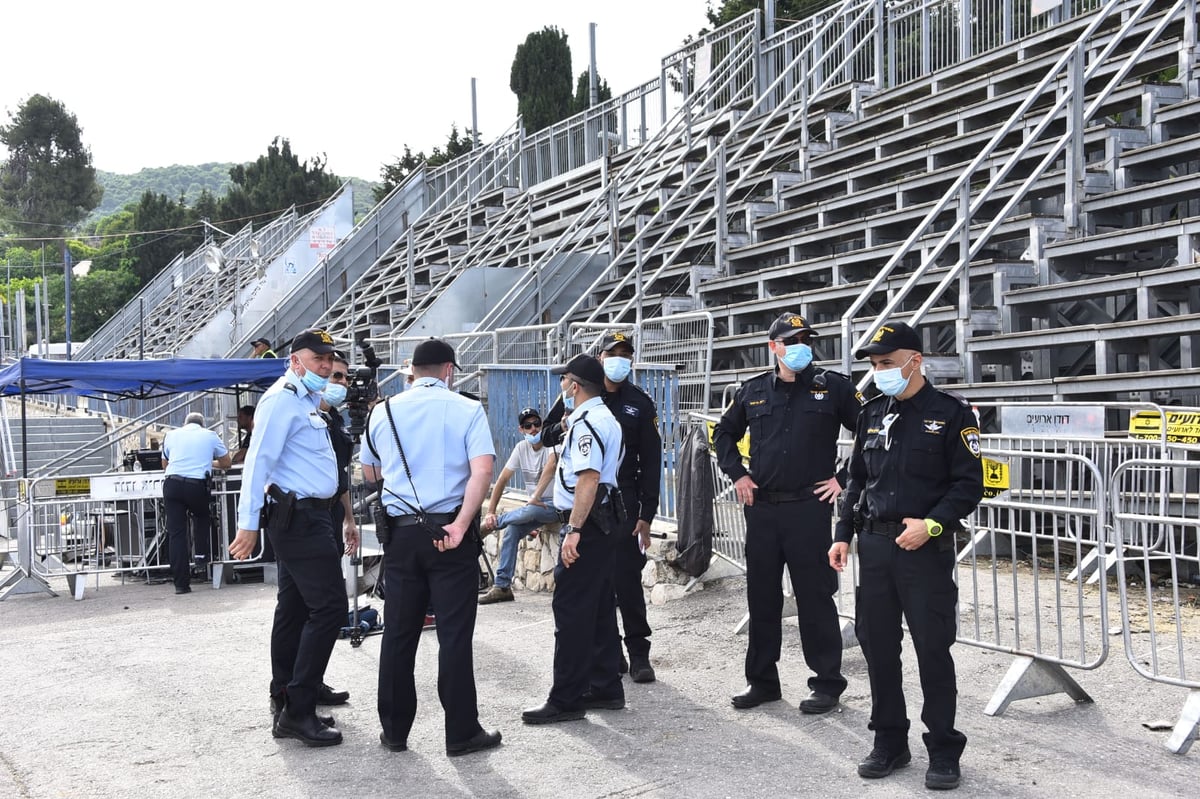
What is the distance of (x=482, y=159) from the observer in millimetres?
30359

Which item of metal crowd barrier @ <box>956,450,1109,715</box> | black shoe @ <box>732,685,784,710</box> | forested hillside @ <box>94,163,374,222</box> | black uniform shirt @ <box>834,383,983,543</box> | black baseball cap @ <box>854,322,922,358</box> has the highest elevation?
forested hillside @ <box>94,163,374,222</box>

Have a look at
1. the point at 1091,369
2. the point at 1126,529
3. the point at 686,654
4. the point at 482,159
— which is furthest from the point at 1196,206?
the point at 482,159

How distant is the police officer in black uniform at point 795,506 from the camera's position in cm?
618

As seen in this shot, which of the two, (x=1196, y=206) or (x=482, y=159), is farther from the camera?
(x=482, y=159)

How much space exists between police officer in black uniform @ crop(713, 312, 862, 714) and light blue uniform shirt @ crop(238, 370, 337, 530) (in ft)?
7.25

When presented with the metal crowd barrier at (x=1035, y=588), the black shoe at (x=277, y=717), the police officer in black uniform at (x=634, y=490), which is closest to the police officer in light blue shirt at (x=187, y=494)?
the black shoe at (x=277, y=717)

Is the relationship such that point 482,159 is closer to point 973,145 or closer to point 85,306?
point 973,145

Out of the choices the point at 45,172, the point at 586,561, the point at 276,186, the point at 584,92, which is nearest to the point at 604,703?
the point at 586,561

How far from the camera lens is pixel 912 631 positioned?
498 centimetres

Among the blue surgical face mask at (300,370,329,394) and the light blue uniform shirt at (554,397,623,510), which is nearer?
the light blue uniform shirt at (554,397,623,510)

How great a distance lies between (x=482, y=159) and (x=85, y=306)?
44.7 metres

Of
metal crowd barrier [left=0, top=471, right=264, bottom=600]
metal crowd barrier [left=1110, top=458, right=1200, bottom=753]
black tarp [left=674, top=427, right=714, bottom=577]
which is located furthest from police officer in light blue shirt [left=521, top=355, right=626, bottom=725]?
metal crowd barrier [left=0, top=471, right=264, bottom=600]

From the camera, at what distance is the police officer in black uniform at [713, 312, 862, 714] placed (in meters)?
6.18

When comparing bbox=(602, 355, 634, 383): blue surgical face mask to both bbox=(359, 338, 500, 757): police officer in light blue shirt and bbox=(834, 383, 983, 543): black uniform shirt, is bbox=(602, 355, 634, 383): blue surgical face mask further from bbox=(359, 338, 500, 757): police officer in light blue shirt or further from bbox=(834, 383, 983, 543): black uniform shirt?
bbox=(834, 383, 983, 543): black uniform shirt
